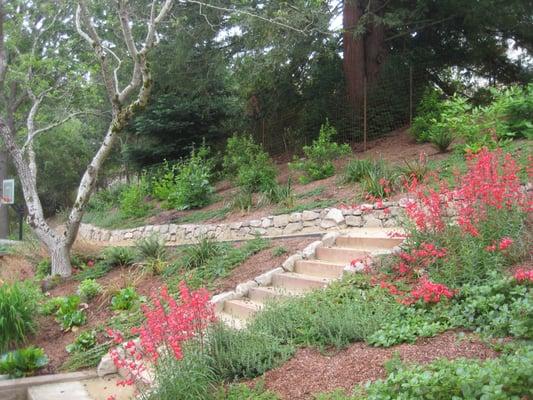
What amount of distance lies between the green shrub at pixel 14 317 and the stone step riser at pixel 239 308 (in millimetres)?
2332

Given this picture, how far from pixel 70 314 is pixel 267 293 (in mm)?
2619

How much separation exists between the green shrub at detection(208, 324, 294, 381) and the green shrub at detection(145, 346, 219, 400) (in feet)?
0.35

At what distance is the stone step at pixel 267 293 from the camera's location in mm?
5664

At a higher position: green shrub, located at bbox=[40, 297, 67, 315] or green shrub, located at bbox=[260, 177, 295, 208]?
green shrub, located at bbox=[260, 177, 295, 208]

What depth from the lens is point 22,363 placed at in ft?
17.5

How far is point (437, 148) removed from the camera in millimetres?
9617

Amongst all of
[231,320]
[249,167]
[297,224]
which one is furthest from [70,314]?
[249,167]

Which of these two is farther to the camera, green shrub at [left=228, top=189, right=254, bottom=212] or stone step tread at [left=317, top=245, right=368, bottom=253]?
green shrub at [left=228, top=189, right=254, bottom=212]

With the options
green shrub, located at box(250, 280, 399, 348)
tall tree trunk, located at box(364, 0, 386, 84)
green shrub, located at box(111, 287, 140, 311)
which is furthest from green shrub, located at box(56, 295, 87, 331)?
tall tree trunk, located at box(364, 0, 386, 84)

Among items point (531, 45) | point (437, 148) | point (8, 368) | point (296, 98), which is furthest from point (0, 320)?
point (531, 45)

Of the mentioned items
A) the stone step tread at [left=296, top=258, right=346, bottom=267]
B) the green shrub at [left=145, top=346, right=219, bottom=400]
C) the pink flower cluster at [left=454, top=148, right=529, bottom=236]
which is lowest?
the green shrub at [left=145, top=346, right=219, bottom=400]

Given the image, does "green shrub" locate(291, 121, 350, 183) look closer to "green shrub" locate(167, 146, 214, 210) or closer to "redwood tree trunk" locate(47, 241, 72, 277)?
"green shrub" locate(167, 146, 214, 210)

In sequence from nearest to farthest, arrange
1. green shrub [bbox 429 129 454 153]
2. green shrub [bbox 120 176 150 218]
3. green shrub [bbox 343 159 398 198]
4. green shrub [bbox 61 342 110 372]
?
green shrub [bbox 61 342 110 372]
green shrub [bbox 343 159 398 198]
green shrub [bbox 429 129 454 153]
green shrub [bbox 120 176 150 218]

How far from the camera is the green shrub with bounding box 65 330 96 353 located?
581 centimetres
